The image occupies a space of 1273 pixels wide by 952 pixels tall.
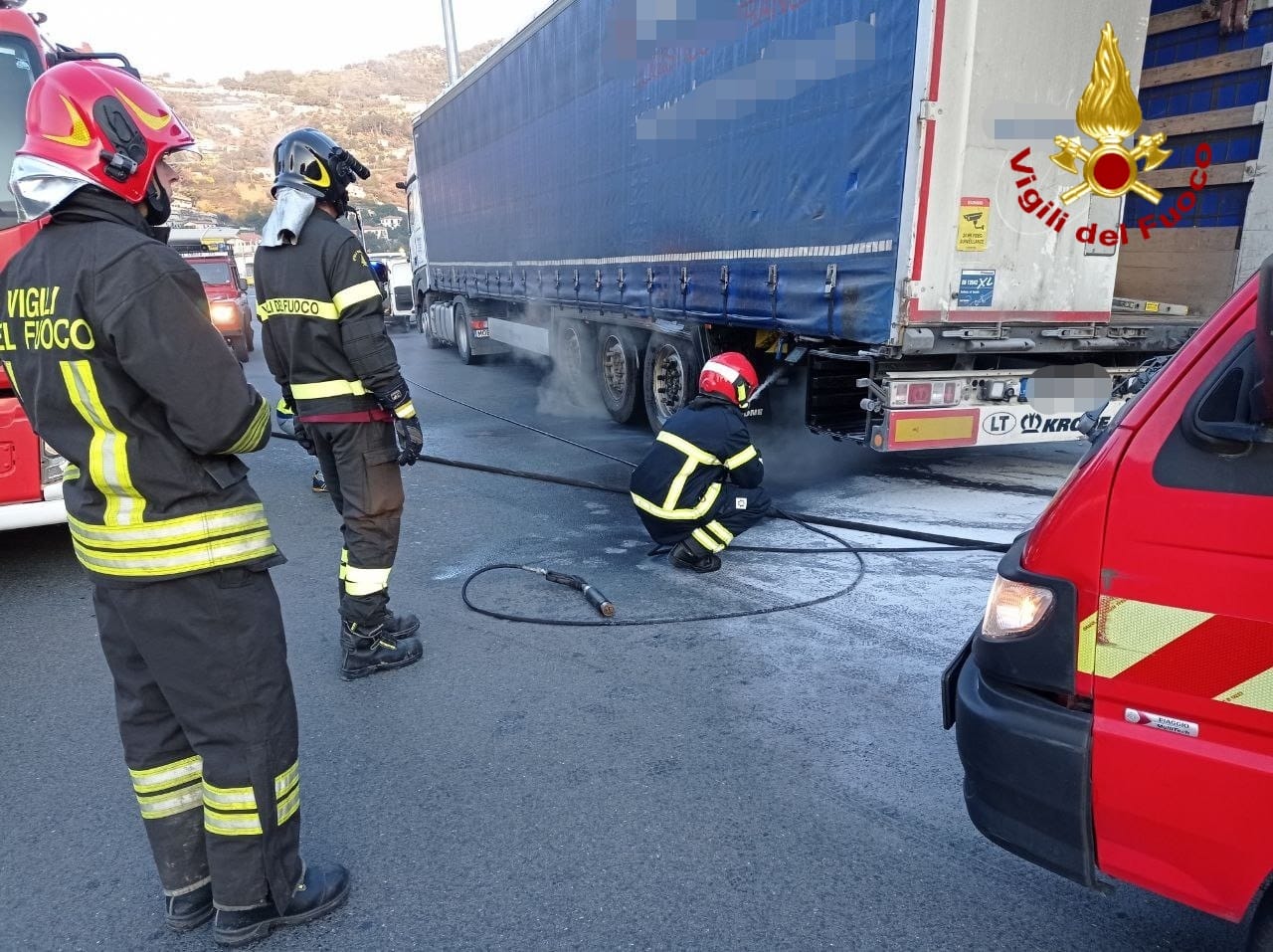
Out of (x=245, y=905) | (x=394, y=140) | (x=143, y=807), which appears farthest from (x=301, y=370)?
(x=394, y=140)

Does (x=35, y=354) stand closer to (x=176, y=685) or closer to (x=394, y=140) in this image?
(x=176, y=685)

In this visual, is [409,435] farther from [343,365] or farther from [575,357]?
[575,357]

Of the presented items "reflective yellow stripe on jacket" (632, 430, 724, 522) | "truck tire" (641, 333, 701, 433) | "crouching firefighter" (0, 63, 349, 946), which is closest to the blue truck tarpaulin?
"truck tire" (641, 333, 701, 433)

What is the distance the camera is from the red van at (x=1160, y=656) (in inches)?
Answer: 60.7

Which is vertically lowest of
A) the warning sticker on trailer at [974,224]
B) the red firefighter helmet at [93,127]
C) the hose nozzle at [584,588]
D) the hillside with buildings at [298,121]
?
the hose nozzle at [584,588]

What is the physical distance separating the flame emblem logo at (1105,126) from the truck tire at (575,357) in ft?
17.7

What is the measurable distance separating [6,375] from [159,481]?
2797mm

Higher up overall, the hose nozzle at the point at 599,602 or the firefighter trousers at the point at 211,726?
the firefighter trousers at the point at 211,726

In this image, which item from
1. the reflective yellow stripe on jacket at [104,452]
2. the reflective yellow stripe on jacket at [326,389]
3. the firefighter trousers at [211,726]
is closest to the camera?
the reflective yellow stripe on jacket at [104,452]

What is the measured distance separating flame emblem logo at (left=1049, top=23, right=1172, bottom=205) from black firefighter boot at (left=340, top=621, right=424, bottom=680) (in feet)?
15.1

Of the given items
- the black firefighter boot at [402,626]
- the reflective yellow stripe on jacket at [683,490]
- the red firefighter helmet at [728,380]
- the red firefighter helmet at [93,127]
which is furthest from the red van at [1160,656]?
the red firefighter helmet at [728,380]

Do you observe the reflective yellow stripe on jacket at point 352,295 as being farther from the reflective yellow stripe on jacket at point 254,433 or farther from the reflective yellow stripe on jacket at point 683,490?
the reflective yellow stripe on jacket at point 683,490

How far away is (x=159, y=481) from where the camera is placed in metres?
2.00

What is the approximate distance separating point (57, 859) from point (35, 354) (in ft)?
5.27
